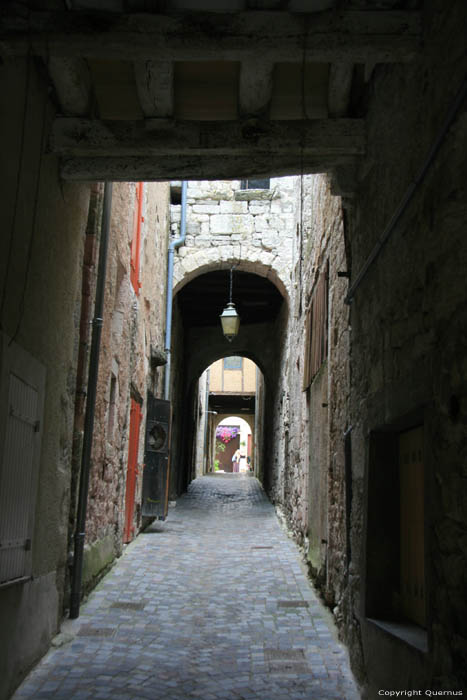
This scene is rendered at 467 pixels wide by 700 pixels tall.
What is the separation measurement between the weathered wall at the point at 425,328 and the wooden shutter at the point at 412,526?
17 cm

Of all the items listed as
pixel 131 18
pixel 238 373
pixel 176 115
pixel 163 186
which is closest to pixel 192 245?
pixel 163 186

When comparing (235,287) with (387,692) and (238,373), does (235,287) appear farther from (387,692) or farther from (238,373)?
(238,373)

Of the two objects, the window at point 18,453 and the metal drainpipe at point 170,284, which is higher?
the metal drainpipe at point 170,284

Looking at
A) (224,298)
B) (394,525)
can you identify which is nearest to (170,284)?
(224,298)

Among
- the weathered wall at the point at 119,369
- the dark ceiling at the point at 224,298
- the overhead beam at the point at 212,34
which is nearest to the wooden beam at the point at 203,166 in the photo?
the overhead beam at the point at 212,34

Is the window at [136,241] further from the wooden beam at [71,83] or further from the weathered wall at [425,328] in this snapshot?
the weathered wall at [425,328]

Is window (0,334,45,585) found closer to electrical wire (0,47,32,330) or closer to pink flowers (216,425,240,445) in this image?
electrical wire (0,47,32,330)

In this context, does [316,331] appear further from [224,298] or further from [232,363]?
[232,363]

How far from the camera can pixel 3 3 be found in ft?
10.9

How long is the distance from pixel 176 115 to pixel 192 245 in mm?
8010

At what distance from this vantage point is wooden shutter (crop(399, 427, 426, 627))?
11.0 feet

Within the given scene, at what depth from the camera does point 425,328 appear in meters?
2.93

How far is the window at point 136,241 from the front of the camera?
807 cm

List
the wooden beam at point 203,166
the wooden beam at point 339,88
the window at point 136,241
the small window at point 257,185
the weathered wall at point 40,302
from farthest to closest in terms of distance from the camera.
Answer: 1. the small window at point 257,185
2. the window at point 136,241
3. the wooden beam at point 203,166
4. the wooden beam at point 339,88
5. the weathered wall at point 40,302
